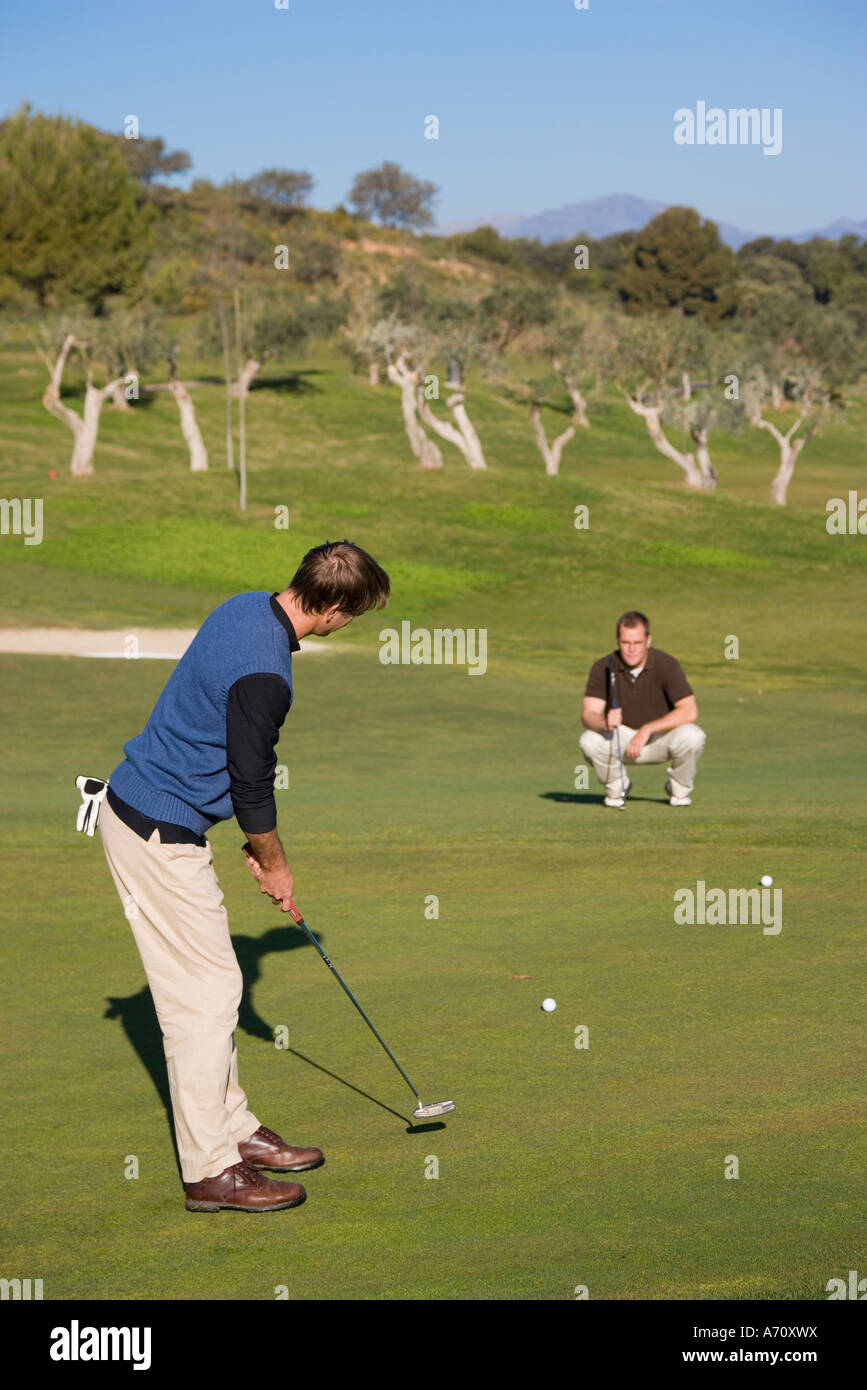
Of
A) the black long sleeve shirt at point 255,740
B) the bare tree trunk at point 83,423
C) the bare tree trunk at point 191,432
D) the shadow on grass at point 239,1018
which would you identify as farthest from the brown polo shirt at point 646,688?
the bare tree trunk at point 191,432

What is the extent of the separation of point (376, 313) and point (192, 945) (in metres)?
64.1

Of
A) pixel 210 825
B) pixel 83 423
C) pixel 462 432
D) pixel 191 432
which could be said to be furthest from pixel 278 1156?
pixel 462 432

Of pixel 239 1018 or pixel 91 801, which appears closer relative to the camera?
pixel 91 801

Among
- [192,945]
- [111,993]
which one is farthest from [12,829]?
[192,945]

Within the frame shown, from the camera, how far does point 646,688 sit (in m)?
14.3

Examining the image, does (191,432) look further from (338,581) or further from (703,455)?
(338,581)

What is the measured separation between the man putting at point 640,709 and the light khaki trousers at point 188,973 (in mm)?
8180

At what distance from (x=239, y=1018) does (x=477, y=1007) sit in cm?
124

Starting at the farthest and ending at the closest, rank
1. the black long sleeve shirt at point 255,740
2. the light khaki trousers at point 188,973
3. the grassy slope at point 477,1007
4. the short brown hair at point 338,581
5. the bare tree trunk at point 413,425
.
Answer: the bare tree trunk at point 413,425 → the light khaki trousers at point 188,973 → the short brown hair at point 338,581 → the black long sleeve shirt at point 255,740 → the grassy slope at point 477,1007

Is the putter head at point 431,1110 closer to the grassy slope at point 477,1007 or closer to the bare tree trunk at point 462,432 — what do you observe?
the grassy slope at point 477,1007

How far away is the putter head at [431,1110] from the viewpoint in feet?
21.2

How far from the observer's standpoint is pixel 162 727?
6129 mm

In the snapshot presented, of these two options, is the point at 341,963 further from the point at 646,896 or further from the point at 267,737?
the point at 267,737

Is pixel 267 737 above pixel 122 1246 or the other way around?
above
